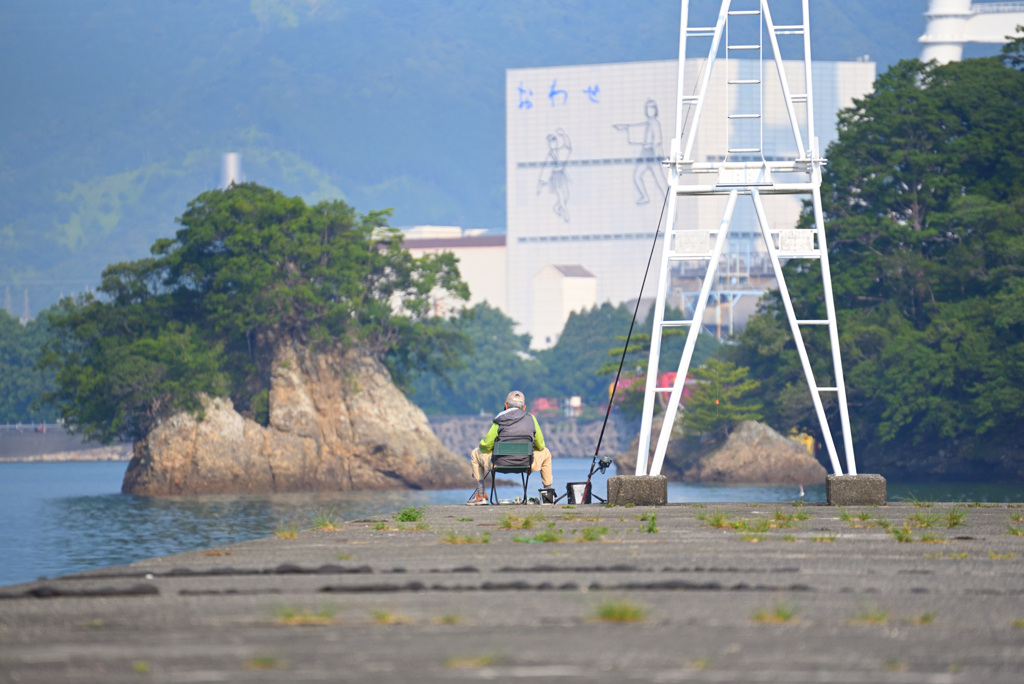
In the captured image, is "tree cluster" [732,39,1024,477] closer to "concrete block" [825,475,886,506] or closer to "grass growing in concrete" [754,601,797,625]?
"concrete block" [825,475,886,506]

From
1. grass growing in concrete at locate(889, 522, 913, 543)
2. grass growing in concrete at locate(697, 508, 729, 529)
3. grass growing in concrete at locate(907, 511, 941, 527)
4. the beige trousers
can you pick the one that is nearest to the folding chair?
the beige trousers

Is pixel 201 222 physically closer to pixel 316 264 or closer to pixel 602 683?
pixel 316 264

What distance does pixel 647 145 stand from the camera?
197 m

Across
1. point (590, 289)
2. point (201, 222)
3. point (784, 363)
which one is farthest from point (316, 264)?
point (590, 289)

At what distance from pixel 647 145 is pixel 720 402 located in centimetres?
11602

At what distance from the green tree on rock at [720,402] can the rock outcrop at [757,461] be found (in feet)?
3.30

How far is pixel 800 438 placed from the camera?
88.7m

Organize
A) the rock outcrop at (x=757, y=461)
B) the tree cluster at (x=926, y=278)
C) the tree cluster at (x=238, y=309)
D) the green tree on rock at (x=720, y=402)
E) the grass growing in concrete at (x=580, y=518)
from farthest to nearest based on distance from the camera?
the green tree on rock at (x=720, y=402), the rock outcrop at (x=757, y=461), the tree cluster at (x=238, y=309), the tree cluster at (x=926, y=278), the grass growing in concrete at (x=580, y=518)

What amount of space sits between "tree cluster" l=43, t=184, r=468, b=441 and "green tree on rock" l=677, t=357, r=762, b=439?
42.9 ft

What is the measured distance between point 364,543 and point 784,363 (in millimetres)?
69663

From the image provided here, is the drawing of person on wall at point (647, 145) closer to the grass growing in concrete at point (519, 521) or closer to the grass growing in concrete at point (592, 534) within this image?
the grass growing in concrete at point (519, 521)

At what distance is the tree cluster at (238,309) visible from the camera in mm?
76750

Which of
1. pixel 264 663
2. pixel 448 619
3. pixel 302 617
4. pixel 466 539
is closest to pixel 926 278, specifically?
pixel 466 539

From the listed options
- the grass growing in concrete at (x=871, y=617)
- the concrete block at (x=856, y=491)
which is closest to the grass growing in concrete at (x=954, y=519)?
the concrete block at (x=856, y=491)
